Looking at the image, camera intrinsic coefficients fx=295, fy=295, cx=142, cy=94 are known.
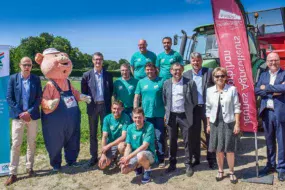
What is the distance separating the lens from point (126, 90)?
5.55 metres

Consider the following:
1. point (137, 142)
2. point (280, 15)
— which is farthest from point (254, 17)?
point (137, 142)

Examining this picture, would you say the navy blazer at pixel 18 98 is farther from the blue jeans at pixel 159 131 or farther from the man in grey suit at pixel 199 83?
the man in grey suit at pixel 199 83

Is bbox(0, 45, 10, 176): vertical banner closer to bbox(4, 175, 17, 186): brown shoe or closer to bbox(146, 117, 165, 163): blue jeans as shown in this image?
bbox(4, 175, 17, 186): brown shoe

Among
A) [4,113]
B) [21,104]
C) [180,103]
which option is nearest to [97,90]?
[21,104]

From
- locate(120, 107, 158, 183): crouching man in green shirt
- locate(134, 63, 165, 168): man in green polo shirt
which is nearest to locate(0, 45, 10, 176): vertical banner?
locate(120, 107, 158, 183): crouching man in green shirt

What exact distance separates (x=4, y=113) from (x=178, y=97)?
3.19 metres

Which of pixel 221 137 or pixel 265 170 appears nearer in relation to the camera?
pixel 221 137

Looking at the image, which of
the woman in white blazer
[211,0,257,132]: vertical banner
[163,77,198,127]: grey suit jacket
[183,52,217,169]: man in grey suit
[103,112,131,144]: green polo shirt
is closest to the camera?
the woman in white blazer

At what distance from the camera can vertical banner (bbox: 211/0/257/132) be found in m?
4.64

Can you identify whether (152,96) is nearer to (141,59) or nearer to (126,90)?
(126,90)

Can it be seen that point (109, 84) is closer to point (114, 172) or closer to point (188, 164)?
point (114, 172)

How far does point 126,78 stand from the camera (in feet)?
18.3

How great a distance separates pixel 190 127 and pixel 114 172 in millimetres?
1650

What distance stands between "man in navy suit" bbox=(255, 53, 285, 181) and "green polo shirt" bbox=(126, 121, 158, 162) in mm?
1775
